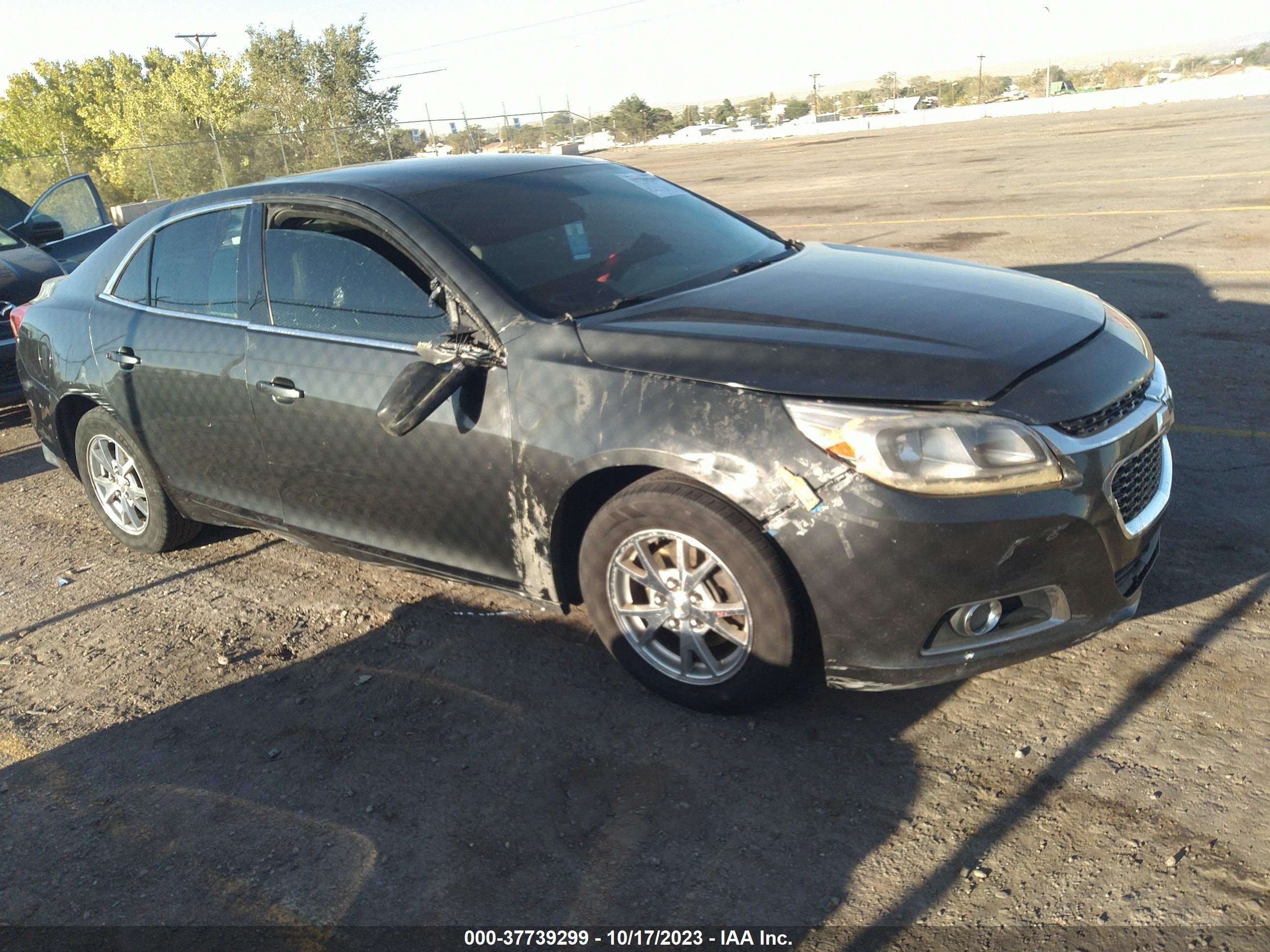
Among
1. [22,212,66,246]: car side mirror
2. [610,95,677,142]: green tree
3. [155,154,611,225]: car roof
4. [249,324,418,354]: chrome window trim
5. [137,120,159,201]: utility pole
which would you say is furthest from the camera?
[610,95,677,142]: green tree

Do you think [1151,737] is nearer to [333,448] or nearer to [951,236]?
[333,448]

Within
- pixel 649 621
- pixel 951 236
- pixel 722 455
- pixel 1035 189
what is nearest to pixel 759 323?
pixel 722 455

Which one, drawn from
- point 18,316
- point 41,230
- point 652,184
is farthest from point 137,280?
point 41,230

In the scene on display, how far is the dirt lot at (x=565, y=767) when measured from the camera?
2760mm

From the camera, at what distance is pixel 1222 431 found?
18.4 ft

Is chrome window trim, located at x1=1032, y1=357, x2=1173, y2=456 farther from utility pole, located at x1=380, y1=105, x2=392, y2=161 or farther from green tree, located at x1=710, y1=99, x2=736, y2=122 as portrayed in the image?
green tree, located at x1=710, y1=99, x2=736, y2=122

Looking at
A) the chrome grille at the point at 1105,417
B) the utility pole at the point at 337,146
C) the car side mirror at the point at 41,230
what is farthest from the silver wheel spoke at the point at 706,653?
the utility pole at the point at 337,146

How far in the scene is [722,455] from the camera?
10.4 feet

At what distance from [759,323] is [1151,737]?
1.72 metres

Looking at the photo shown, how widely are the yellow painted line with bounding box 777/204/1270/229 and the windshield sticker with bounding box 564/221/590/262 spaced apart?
10.2 m

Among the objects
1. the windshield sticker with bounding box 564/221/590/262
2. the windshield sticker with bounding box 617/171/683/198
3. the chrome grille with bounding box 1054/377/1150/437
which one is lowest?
the chrome grille with bounding box 1054/377/1150/437

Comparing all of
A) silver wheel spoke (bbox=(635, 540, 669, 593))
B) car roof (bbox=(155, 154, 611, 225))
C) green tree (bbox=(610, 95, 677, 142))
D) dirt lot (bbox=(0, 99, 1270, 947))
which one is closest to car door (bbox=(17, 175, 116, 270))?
dirt lot (bbox=(0, 99, 1270, 947))

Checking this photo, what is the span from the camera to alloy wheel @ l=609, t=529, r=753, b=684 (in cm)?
334

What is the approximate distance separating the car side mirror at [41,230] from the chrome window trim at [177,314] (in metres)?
4.99
